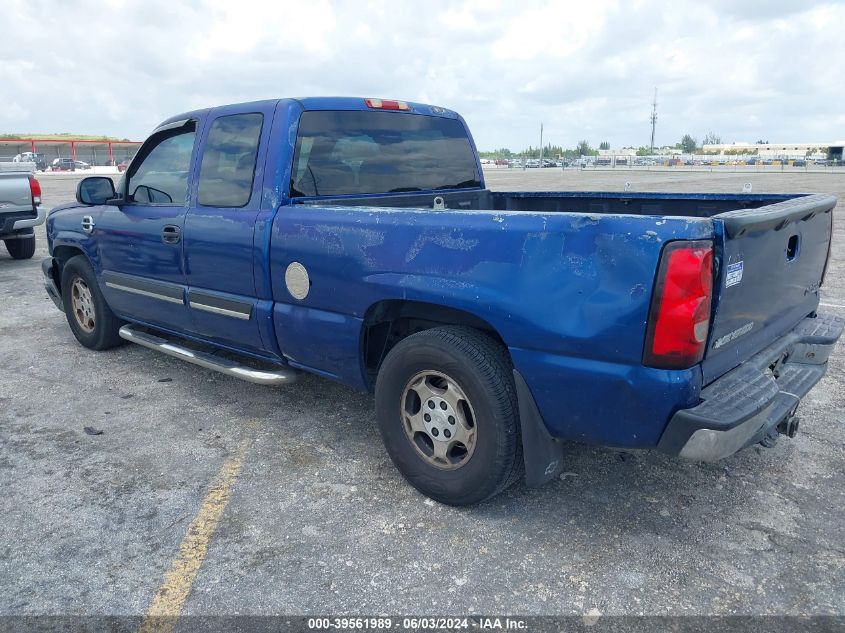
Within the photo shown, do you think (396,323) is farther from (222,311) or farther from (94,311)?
(94,311)

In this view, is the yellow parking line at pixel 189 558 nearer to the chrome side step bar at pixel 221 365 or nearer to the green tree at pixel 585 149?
the chrome side step bar at pixel 221 365

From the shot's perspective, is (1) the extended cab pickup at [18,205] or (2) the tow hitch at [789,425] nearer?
(2) the tow hitch at [789,425]

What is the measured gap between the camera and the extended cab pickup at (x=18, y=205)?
9.78m

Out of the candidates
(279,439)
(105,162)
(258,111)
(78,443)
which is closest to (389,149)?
(258,111)

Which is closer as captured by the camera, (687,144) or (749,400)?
(749,400)

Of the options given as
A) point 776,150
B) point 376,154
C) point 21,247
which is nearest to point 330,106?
point 376,154

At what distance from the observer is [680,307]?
2.37m

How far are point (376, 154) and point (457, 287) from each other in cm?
159

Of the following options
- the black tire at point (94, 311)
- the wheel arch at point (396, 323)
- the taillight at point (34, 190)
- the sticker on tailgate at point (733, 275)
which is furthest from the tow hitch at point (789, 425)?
the taillight at point (34, 190)

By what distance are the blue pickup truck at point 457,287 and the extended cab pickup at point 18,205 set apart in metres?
6.02

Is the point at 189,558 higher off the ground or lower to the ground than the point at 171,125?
lower

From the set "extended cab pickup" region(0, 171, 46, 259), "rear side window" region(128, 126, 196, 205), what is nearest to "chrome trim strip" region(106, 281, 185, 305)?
"rear side window" region(128, 126, 196, 205)

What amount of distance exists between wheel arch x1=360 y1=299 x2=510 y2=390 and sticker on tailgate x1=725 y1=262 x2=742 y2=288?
2.91 feet

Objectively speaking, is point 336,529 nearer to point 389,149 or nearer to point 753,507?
point 753,507
